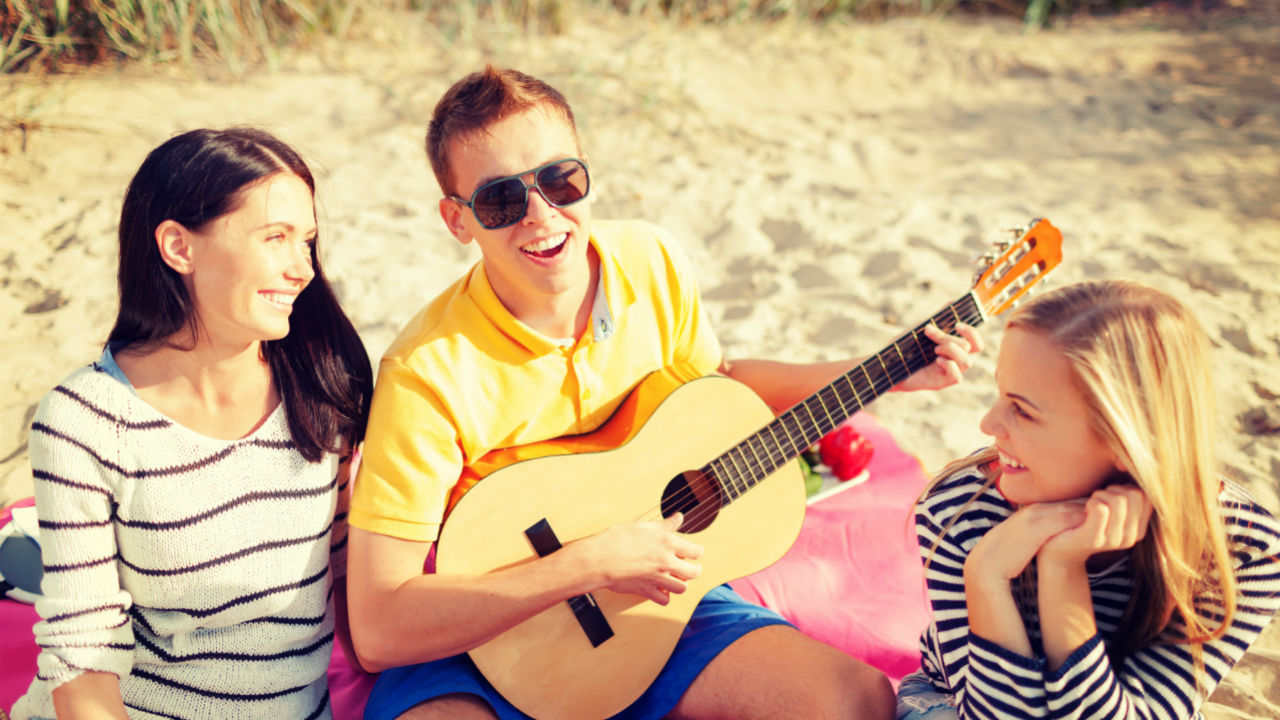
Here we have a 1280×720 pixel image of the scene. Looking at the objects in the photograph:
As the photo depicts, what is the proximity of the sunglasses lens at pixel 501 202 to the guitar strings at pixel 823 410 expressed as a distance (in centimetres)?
78

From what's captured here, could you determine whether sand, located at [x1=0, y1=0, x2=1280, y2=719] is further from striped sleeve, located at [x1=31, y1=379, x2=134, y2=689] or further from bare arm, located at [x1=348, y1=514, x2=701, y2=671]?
bare arm, located at [x1=348, y1=514, x2=701, y2=671]

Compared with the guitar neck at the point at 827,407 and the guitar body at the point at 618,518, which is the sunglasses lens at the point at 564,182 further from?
the guitar neck at the point at 827,407

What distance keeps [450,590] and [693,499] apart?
0.65 m

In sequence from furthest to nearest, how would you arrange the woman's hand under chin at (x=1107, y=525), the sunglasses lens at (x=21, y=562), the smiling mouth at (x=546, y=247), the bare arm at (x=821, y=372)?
1. the sunglasses lens at (x=21, y=562)
2. the bare arm at (x=821, y=372)
3. the smiling mouth at (x=546, y=247)
4. the woman's hand under chin at (x=1107, y=525)

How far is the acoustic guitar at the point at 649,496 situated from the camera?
202cm

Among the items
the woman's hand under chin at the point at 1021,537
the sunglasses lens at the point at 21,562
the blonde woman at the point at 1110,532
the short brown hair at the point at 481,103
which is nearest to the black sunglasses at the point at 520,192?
the short brown hair at the point at 481,103

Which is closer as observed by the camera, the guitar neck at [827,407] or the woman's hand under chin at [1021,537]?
the woman's hand under chin at [1021,537]

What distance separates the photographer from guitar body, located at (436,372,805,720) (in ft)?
6.61

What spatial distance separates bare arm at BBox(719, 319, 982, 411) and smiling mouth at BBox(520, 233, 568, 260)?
0.71m

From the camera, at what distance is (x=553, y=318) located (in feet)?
7.16

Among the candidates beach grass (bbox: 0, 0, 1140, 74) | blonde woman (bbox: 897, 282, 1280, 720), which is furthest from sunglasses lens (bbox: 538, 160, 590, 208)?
beach grass (bbox: 0, 0, 1140, 74)

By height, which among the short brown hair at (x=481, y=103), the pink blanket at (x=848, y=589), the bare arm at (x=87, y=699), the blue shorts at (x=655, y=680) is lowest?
the pink blanket at (x=848, y=589)

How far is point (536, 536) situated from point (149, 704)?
0.88 meters

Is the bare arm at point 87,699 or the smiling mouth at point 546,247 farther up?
the smiling mouth at point 546,247
